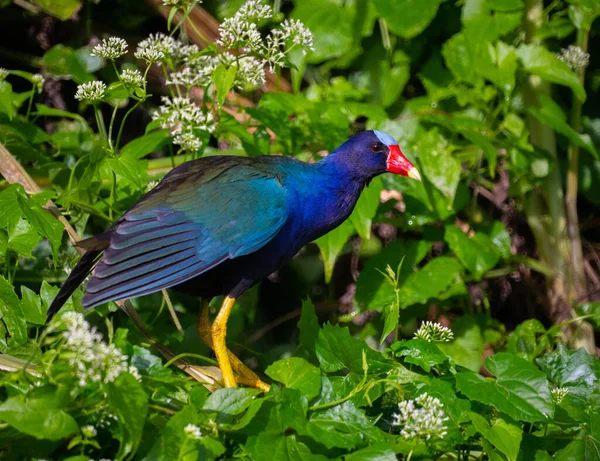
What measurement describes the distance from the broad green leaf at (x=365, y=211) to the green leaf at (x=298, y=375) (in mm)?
831

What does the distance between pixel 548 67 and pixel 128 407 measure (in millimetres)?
2305

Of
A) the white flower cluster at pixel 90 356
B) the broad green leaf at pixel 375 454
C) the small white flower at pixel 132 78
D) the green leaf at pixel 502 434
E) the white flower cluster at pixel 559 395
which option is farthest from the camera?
the small white flower at pixel 132 78

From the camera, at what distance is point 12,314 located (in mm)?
2332

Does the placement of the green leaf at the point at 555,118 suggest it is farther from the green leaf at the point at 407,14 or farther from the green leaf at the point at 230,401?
the green leaf at the point at 230,401

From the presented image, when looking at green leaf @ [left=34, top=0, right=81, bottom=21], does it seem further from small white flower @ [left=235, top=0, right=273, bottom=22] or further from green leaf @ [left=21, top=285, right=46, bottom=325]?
green leaf @ [left=21, top=285, right=46, bottom=325]

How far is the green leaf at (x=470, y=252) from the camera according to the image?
11.0ft

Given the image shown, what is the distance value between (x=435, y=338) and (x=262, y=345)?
5.00 ft

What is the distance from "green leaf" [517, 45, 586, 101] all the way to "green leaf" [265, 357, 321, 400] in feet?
5.57

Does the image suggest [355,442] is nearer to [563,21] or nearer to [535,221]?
[535,221]

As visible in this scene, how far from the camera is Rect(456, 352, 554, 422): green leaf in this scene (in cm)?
208

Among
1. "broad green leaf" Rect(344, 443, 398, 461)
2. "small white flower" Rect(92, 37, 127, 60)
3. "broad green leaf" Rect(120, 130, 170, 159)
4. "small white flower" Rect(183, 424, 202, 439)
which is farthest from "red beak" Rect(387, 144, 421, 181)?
"small white flower" Rect(183, 424, 202, 439)

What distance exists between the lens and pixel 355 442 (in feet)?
6.57

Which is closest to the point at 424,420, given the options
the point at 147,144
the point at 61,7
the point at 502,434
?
the point at 502,434

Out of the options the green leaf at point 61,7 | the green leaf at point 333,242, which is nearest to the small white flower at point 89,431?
the green leaf at point 333,242
